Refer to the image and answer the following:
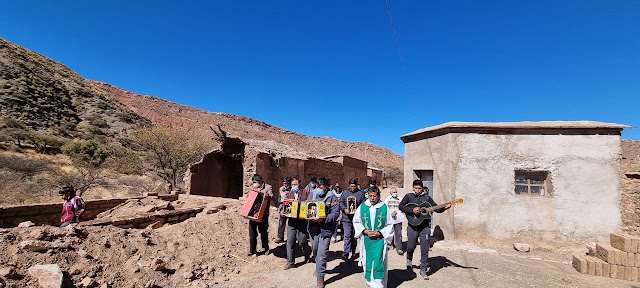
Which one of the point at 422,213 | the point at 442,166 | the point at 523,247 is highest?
the point at 442,166

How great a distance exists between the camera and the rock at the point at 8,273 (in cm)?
394

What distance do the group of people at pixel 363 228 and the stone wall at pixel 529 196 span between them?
2.10 metres

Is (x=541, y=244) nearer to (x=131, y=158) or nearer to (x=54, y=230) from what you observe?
(x=54, y=230)

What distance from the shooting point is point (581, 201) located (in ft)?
25.9

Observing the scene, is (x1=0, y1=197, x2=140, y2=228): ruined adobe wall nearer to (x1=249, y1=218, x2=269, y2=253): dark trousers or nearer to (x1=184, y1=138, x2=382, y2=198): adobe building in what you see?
(x1=184, y1=138, x2=382, y2=198): adobe building

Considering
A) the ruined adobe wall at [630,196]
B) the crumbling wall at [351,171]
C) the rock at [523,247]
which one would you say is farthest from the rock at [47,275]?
the crumbling wall at [351,171]

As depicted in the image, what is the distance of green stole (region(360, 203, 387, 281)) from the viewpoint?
15.2 ft

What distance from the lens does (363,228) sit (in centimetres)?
482

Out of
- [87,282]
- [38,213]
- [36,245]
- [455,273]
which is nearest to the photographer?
[87,282]

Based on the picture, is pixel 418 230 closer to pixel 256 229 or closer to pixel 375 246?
pixel 375 246

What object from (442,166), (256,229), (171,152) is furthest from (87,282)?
(171,152)

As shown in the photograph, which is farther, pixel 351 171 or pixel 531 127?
pixel 351 171

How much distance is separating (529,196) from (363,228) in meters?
5.86

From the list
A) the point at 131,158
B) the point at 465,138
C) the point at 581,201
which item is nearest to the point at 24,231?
the point at 465,138
